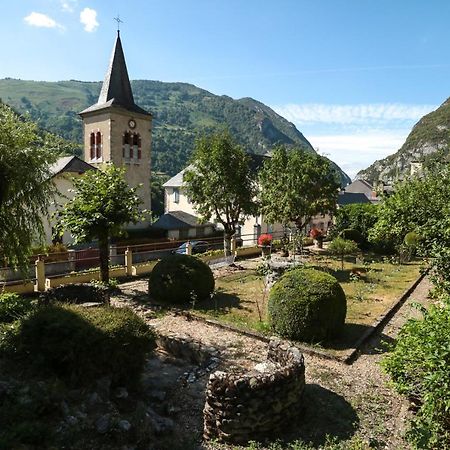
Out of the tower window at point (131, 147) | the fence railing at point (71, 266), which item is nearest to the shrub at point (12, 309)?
the fence railing at point (71, 266)

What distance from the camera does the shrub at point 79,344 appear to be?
6.28 meters

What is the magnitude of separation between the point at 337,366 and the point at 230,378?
3735 mm

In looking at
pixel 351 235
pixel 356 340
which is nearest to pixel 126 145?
pixel 351 235

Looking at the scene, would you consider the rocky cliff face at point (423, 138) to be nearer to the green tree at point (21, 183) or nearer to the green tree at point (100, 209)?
the green tree at point (100, 209)

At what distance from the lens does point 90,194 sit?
13.7 metres

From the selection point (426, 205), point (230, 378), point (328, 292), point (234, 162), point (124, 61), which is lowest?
point (230, 378)

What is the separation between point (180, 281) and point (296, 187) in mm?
12436

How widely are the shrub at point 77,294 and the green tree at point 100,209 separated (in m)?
1.71

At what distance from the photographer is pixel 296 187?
23.3 m

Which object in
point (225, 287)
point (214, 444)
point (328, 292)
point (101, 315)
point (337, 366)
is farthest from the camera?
point (225, 287)

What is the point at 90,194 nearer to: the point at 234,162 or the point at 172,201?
the point at 234,162

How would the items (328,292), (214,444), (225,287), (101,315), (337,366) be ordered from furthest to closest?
1. (225,287)
2. (328,292)
3. (337,366)
4. (101,315)
5. (214,444)

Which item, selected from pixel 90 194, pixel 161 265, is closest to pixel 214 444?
pixel 161 265

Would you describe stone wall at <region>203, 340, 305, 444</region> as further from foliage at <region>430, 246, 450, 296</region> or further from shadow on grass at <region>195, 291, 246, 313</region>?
shadow on grass at <region>195, 291, 246, 313</region>
